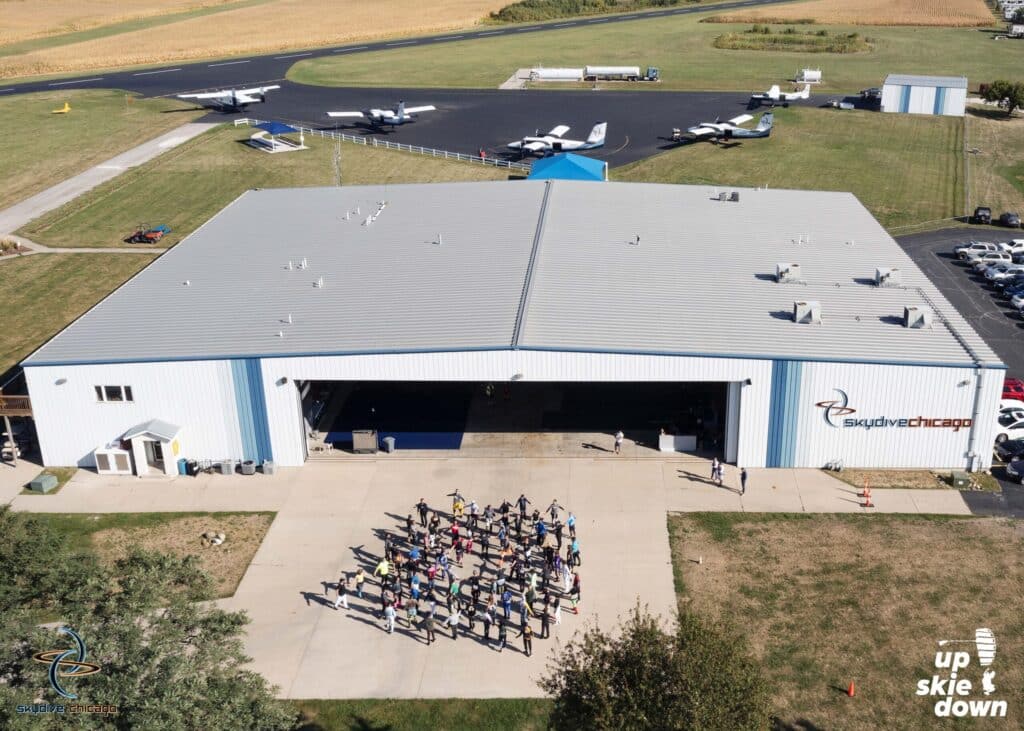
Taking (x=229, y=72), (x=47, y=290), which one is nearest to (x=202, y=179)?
(x=47, y=290)

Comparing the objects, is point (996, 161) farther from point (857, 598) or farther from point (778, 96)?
point (857, 598)

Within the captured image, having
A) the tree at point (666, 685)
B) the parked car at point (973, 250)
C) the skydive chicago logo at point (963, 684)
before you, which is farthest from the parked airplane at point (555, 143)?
the tree at point (666, 685)

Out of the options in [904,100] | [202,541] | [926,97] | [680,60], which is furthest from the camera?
[680,60]

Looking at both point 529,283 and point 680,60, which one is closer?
point 529,283

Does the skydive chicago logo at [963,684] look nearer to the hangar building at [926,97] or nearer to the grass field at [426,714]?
the grass field at [426,714]

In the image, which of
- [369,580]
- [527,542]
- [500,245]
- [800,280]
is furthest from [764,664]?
[500,245]

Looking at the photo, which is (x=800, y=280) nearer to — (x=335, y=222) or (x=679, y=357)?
(x=679, y=357)
